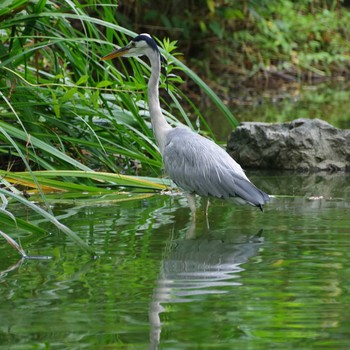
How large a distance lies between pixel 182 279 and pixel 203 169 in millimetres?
1698

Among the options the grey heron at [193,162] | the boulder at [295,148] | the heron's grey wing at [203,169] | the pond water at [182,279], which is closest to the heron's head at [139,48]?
the grey heron at [193,162]

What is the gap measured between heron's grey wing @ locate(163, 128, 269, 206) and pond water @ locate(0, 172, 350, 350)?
0.19 metres

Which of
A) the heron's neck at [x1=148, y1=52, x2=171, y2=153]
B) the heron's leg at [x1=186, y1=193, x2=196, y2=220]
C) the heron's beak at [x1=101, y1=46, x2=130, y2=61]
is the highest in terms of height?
the heron's beak at [x1=101, y1=46, x2=130, y2=61]

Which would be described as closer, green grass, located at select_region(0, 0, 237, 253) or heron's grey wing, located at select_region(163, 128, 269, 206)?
heron's grey wing, located at select_region(163, 128, 269, 206)

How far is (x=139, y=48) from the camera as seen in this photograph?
6.88m

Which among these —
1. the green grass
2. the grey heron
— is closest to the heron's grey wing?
the grey heron

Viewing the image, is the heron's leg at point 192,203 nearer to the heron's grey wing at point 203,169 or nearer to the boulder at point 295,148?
the heron's grey wing at point 203,169

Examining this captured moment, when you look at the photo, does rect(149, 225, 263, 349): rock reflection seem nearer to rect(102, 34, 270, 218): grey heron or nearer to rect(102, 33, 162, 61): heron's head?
rect(102, 34, 270, 218): grey heron

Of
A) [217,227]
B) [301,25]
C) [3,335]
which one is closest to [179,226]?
[217,227]

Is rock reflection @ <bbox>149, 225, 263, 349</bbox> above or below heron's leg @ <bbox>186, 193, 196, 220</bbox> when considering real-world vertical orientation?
below

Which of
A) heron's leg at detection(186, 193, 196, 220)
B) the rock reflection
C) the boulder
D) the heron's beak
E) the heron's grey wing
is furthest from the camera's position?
the boulder

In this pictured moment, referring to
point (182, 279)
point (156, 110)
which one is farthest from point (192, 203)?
point (182, 279)

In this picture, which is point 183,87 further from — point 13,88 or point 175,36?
point 13,88

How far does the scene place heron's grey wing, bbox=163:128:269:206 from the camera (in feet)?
20.0
